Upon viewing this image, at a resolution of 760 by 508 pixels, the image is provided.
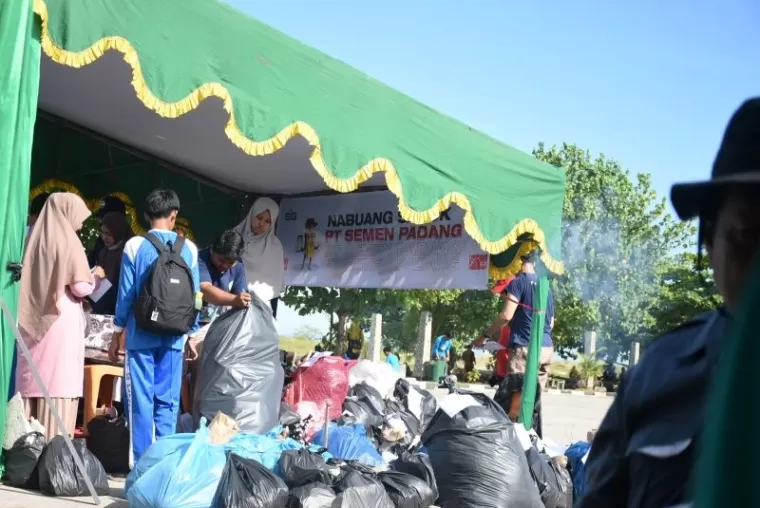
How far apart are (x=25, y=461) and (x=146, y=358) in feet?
2.94

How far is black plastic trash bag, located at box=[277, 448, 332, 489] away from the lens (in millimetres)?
4477

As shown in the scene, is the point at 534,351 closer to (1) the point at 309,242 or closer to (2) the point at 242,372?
(1) the point at 309,242

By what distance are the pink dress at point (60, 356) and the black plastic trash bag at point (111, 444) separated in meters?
0.49

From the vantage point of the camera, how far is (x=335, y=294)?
28.5 meters

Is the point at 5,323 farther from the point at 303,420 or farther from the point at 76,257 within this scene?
the point at 303,420

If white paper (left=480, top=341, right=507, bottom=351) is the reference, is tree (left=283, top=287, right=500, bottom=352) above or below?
above

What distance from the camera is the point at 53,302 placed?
5.07 m

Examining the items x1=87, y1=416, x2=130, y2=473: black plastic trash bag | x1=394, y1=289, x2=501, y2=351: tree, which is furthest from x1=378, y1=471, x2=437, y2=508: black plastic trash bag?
x1=394, y1=289, x2=501, y2=351: tree

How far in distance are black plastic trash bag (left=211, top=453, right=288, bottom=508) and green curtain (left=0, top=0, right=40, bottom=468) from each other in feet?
4.39

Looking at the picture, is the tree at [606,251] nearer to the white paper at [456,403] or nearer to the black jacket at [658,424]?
the white paper at [456,403]

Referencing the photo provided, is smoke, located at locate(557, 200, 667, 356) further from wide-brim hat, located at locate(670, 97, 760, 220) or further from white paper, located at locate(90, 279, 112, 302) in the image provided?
A: white paper, located at locate(90, 279, 112, 302)

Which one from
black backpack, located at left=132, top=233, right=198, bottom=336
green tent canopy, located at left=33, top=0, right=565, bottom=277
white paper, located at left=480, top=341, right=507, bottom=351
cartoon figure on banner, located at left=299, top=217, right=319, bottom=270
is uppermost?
green tent canopy, located at left=33, top=0, right=565, bottom=277

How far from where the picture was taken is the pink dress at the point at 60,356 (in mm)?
5109

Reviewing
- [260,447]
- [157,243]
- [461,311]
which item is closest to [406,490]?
[260,447]
